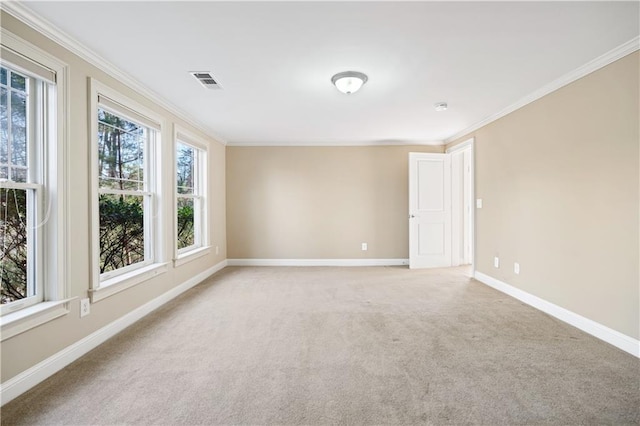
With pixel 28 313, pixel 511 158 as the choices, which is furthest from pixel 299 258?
pixel 28 313

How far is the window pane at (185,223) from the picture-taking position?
438 centimetres

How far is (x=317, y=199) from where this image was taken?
19.5ft

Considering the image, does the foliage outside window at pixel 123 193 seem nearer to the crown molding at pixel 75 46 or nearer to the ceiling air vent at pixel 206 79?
→ the crown molding at pixel 75 46

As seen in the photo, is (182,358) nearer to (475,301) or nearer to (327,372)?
(327,372)

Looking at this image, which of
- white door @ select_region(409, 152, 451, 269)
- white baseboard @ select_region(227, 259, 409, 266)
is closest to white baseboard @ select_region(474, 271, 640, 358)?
white door @ select_region(409, 152, 451, 269)

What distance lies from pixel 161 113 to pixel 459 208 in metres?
5.12

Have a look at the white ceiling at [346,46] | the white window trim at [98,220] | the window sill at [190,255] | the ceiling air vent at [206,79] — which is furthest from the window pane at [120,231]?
the ceiling air vent at [206,79]

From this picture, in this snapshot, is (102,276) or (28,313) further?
(102,276)

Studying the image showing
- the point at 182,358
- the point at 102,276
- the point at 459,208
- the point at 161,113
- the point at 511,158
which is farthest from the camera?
the point at 459,208

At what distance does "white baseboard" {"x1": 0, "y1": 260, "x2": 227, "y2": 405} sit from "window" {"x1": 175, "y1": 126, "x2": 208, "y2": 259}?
3.02 ft

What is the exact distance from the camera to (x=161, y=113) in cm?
360

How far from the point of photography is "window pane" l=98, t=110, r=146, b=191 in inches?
111

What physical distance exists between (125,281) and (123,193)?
0.84 m

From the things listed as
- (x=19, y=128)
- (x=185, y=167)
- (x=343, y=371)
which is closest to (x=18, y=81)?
(x=19, y=128)
